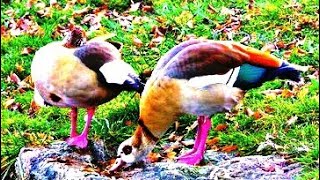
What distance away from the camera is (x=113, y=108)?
607 cm

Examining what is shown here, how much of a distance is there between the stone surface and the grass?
A: 7.2 inches

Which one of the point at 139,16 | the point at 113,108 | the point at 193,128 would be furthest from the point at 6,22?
the point at 193,128

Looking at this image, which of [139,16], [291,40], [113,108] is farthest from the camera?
[139,16]

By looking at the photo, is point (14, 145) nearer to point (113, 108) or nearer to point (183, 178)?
point (113, 108)

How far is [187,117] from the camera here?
5.84m

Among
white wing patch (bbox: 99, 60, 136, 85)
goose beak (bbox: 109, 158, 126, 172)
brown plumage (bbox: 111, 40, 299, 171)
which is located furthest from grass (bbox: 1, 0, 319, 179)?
white wing patch (bbox: 99, 60, 136, 85)

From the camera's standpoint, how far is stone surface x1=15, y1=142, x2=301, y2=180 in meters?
4.51

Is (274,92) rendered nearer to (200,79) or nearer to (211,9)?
(200,79)

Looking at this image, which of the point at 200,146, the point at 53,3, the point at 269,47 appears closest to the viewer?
the point at 200,146

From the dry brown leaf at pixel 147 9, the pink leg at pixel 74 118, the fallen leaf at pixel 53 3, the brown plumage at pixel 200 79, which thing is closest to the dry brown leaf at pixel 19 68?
the fallen leaf at pixel 53 3

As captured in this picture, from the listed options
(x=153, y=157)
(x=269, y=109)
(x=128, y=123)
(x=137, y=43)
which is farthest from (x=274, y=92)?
(x=137, y=43)

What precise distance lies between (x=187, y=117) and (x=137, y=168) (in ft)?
4.17

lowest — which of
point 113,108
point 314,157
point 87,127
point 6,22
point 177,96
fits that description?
point 6,22

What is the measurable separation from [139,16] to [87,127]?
10.7 feet
